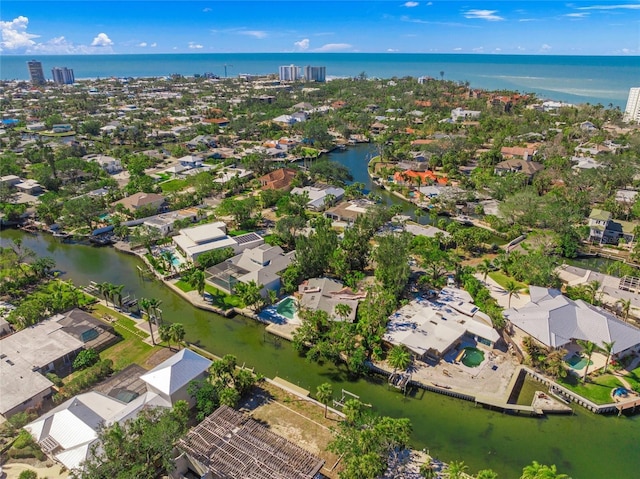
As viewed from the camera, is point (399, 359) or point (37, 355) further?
point (37, 355)

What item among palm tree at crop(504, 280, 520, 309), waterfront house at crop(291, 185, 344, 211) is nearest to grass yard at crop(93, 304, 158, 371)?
palm tree at crop(504, 280, 520, 309)

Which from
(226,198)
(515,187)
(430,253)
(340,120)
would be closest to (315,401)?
(430,253)

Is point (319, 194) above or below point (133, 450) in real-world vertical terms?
above

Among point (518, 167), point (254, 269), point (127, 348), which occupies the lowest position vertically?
point (127, 348)

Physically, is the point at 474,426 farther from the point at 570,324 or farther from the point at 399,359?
the point at 570,324

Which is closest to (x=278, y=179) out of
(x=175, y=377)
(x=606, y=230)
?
(x=175, y=377)

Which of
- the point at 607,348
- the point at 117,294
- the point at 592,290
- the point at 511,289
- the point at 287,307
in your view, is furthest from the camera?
the point at 287,307
